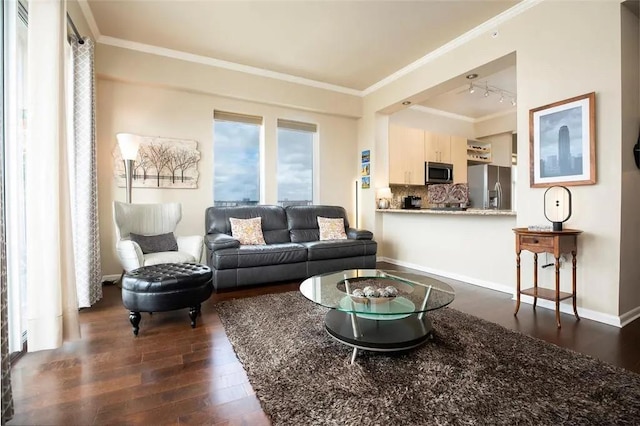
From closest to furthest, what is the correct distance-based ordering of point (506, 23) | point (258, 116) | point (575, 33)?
1. point (575, 33)
2. point (506, 23)
3. point (258, 116)

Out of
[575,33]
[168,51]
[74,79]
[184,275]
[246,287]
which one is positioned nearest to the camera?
[184,275]

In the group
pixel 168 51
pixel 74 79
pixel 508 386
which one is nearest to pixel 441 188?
pixel 508 386

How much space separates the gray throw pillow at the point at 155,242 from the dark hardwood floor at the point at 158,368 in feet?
2.46

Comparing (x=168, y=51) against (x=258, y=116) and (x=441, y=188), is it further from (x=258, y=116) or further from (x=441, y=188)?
(x=441, y=188)

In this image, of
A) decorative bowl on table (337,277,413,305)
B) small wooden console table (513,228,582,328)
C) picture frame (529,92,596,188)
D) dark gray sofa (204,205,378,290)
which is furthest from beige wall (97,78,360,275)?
small wooden console table (513,228,582,328)

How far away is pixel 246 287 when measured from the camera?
3752 millimetres

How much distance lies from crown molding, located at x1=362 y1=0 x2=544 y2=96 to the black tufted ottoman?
12.7 feet

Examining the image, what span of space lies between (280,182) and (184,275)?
2.98 metres

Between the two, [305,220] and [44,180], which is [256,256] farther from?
[44,180]

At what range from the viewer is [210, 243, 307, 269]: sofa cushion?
3.56 meters

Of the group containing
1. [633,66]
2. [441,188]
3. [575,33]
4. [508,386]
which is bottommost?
[508,386]

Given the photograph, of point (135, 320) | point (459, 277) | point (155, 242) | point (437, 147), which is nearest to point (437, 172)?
point (437, 147)

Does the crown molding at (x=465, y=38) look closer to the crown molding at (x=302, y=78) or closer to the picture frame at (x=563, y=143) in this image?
the crown molding at (x=302, y=78)

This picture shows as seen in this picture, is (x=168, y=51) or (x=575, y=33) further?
(x=168, y=51)
